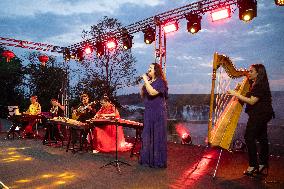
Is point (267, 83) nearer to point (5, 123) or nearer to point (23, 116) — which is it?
point (23, 116)

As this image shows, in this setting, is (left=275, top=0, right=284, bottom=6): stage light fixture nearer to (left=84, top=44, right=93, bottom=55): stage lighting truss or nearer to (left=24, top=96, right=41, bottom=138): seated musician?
(left=84, top=44, right=93, bottom=55): stage lighting truss

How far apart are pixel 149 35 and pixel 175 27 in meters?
0.91

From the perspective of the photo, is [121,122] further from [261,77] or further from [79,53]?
[79,53]

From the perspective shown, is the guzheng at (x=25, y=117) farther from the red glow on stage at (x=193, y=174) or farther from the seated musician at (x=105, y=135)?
the red glow on stage at (x=193, y=174)

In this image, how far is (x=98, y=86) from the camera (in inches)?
731

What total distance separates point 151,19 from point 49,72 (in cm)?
1269

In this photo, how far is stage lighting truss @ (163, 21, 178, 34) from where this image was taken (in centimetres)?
851

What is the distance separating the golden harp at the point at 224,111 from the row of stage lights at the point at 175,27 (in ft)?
9.65

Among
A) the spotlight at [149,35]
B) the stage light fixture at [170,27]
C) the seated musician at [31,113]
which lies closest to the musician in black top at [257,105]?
the stage light fixture at [170,27]

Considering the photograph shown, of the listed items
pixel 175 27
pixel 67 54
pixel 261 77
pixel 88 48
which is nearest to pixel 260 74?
pixel 261 77

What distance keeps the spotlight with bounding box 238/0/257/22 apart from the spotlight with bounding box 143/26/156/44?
2821 millimetres

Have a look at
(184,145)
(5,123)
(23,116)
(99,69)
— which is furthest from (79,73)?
(184,145)

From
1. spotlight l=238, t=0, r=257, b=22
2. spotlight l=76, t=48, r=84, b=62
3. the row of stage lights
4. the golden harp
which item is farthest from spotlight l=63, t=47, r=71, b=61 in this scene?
the golden harp

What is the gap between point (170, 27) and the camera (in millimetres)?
Result: 8625
